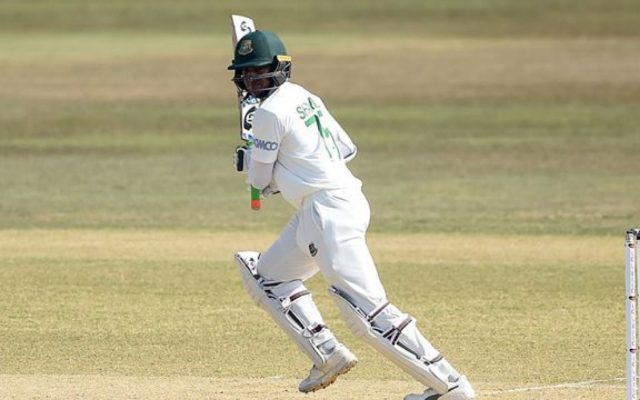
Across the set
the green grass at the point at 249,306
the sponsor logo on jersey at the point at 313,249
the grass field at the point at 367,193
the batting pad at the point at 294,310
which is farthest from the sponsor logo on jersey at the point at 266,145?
the green grass at the point at 249,306

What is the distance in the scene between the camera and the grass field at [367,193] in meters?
10.1

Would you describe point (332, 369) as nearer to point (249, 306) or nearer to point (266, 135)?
Answer: point (266, 135)

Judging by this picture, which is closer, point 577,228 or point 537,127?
point 577,228

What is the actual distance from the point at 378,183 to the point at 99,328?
35.1 feet

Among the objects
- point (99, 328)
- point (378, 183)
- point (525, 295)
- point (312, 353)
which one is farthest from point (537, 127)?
point (312, 353)

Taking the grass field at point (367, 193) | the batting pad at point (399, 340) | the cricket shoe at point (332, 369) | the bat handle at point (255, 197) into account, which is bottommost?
the grass field at point (367, 193)

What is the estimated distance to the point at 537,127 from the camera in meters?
28.5

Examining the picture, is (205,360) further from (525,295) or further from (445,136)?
(445,136)

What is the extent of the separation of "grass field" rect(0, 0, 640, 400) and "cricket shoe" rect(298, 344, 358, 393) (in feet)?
2.05

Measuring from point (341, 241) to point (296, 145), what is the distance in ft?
1.86

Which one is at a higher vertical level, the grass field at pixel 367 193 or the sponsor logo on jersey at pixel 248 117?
the sponsor logo on jersey at pixel 248 117

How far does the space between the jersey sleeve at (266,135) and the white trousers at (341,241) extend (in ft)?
1.05

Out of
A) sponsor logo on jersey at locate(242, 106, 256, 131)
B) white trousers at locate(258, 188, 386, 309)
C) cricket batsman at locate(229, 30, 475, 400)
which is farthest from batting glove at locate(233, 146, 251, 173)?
sponsor logo on jersey at locate(242, 106, 256, 131)

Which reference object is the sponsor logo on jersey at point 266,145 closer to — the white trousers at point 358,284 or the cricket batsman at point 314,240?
the cricket batsman at point 314,240
